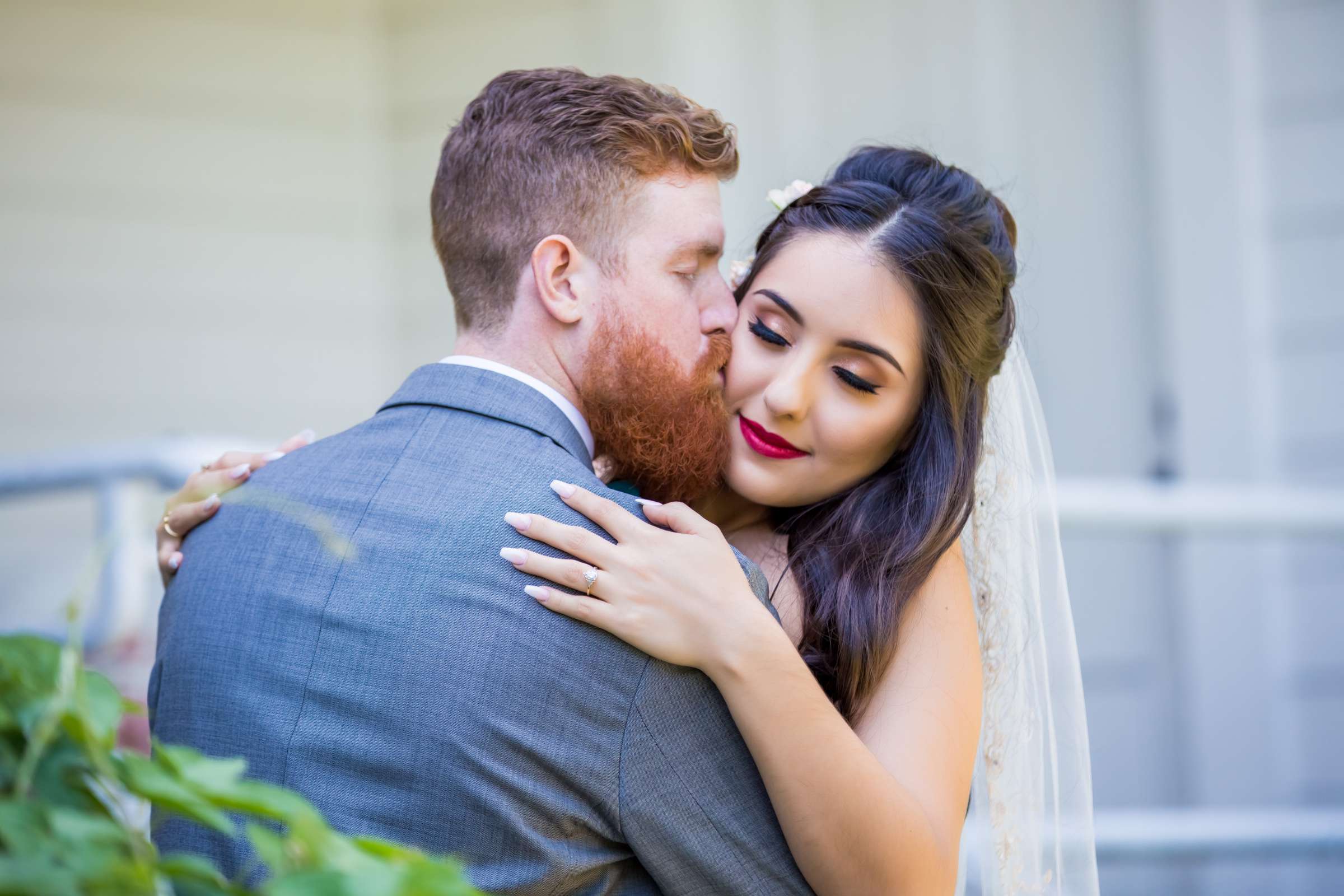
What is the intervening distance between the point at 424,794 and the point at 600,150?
40.2 inches

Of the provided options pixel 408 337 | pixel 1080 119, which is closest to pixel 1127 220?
Answer: pixel 1080 119

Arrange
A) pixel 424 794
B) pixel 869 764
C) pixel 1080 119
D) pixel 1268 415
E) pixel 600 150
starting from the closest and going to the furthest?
pixel 424 794 → pixel 869 764 → pixel 600 150 → pixel 1268 415 → pixel 1080 119

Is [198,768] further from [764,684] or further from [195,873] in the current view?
[764,684]

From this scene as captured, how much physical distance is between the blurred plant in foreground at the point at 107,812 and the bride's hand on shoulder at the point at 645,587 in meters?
0.84

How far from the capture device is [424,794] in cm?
143

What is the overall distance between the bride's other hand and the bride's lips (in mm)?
729

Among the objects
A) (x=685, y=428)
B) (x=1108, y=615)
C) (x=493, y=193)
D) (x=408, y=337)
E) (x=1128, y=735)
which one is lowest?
(x=1128, y=735)

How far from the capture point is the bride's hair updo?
1993 mm

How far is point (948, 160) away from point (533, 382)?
358cm

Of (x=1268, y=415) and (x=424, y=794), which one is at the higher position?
(x=424, y=794)

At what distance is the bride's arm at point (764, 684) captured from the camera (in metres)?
1.49

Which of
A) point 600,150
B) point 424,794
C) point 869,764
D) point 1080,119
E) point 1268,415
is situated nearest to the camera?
point 424,794

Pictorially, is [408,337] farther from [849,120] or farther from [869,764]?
[869,764]

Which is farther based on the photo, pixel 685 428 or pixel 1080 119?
pixel 1080 119
